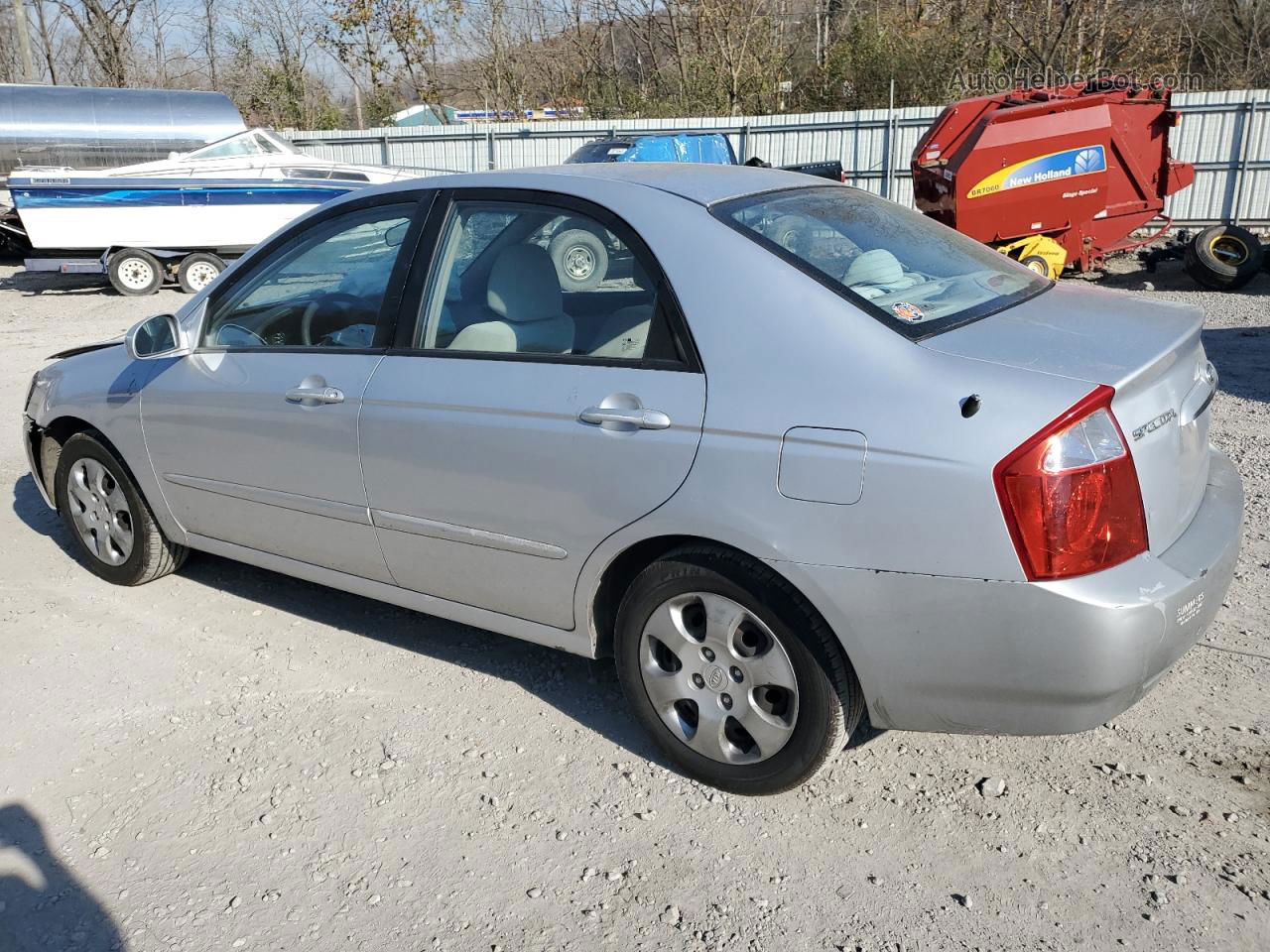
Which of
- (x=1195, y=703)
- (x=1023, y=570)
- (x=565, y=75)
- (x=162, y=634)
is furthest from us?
(x=565, y=75)

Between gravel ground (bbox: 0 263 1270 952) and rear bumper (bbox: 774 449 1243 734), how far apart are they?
0.42m

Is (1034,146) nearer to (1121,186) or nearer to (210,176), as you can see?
(1121,186)

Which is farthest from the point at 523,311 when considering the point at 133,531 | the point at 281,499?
the point at 133,531

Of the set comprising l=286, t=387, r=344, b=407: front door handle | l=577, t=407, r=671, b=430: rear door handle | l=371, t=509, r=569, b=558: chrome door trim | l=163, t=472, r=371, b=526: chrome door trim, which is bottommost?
l=163, t=472, r=371, b=526: chrome door trim

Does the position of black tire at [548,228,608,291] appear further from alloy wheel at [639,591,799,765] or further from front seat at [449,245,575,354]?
alloy wheel at [639,591,799,765]

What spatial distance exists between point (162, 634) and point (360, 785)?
4.89ft

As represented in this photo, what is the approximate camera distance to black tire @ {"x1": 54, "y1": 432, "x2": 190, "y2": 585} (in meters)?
4.51

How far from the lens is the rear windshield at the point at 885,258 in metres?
2.89

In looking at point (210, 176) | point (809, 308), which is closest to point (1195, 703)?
point (809, 308)

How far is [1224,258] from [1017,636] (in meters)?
11.3

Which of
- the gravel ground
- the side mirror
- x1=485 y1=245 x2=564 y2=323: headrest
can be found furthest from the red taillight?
the side mirror

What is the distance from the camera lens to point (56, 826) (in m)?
3.09

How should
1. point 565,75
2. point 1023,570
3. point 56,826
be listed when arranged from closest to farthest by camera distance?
point 1023,570
point 56,826
point 565,75

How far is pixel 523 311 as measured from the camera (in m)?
3.38
